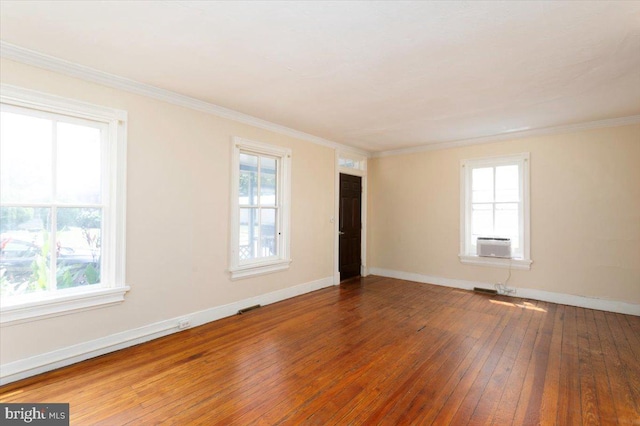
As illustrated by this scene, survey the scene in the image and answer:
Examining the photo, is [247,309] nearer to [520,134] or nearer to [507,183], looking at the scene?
[507,183]

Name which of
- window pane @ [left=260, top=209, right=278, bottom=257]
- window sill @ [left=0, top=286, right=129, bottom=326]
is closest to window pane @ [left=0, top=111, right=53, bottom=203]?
window sill @ [left=0, top=286, right=129, bottom=326]

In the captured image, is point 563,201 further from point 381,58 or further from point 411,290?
point 381,58

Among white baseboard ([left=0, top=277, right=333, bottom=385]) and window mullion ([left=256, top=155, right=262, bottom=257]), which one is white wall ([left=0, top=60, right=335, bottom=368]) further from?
window mullion ([left=256, top=155, right=262, bottom=257])

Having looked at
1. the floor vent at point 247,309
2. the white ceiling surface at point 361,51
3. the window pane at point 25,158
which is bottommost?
the floor vent at point 247,309

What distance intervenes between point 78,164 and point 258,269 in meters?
2.38

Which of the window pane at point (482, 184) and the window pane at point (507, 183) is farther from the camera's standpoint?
the window pane at point (482, 184)

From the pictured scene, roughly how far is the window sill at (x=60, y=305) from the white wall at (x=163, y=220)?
0.18 feet

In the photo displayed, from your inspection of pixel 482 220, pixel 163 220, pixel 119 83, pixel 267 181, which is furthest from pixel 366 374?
pixel 482 220

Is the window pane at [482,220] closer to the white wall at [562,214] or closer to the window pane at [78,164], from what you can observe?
the white wall at [562,214]

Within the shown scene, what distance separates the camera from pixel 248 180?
4.29 meters

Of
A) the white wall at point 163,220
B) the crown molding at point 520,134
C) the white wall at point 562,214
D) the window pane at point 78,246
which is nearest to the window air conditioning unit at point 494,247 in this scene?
the white wall at point 562,214

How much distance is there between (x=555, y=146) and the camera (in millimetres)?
4629

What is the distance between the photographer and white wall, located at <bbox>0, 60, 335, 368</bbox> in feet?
8.61

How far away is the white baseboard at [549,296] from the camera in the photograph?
4151 mm
